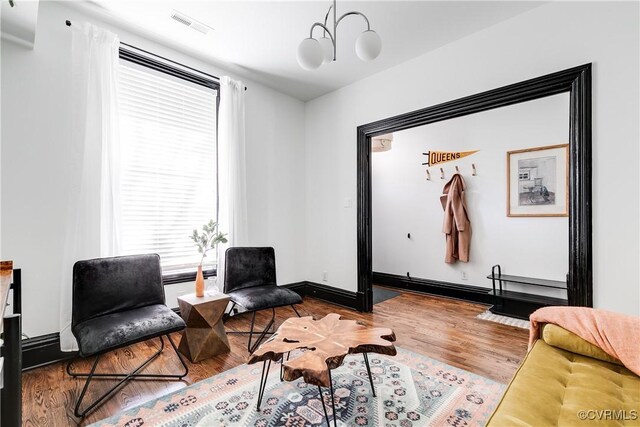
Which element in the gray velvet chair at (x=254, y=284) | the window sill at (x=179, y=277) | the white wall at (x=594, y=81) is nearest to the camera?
the white wall at (x=594, y=81)

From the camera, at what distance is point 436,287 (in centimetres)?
443

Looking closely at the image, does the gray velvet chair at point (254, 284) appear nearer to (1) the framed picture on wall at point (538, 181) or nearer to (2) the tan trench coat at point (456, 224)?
(2) the tan trench coat at point (456, 224)

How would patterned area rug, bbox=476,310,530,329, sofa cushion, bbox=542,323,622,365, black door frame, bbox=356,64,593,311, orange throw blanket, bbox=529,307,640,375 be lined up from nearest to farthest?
orange throw blanket, bbox=529,307,640,375 → sofa cushion, bbox=542,323,622,365 → black door frame, bbox=356,64,593,311 → patterned area rug, bbox=476,310,530,329

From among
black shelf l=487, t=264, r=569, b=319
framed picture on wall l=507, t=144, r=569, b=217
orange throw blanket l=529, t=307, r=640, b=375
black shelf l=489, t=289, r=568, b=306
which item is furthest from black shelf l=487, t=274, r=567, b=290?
orange throw blanket l=529, t=307, r=640, b=375

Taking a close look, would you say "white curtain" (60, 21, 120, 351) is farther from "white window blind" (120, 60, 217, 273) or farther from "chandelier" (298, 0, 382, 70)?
"chandelier" (298, 0, 382, 70)

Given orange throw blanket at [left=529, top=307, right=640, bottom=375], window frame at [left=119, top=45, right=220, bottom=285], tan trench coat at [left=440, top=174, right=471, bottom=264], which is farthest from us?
tan trench coat at [left=440, top=174, right=471, bottom=264]

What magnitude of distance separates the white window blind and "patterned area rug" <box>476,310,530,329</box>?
3144 millimetres

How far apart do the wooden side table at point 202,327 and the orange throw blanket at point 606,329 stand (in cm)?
217

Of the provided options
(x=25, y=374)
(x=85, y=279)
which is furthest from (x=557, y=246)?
(x=25, y=374)

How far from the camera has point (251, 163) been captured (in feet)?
12.0

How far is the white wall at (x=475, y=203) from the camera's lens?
141 inches

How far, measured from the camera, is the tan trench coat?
4129 millimetres

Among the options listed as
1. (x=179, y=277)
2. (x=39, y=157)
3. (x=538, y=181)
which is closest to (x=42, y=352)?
(x=179, y=277)

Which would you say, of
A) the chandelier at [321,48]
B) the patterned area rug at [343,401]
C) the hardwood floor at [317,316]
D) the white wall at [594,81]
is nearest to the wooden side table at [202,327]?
the hardwood floor at [317,316]
